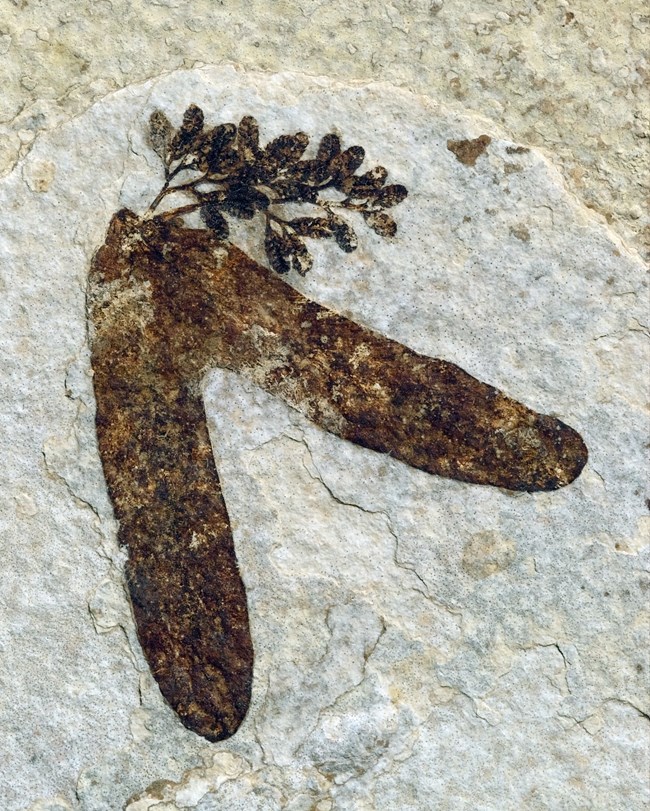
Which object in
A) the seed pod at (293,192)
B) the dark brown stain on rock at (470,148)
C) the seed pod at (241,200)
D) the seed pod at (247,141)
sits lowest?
the seed pod at (241,200)

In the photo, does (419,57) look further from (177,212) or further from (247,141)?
(177,212)

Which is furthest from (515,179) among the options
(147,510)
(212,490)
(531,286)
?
(147,510)

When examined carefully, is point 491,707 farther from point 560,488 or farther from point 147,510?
point 147,510

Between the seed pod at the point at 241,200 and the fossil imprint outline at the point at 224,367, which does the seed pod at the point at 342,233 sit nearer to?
the fossil imprint outline at the point at 224,367

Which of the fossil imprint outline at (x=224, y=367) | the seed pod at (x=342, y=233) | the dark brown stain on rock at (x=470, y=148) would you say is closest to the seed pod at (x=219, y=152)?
the fossil imprint outline at (x=224, y=367)

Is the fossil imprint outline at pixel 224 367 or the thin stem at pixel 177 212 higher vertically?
the thin stem at pixel 177 212

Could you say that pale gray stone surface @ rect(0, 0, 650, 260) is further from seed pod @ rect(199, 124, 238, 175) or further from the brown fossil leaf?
the brown fossil leaf

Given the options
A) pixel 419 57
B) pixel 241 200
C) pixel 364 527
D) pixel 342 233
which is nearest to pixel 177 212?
pixel 241 200

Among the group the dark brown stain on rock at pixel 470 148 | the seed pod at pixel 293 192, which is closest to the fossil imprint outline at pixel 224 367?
the seed pod at pixel 293 192

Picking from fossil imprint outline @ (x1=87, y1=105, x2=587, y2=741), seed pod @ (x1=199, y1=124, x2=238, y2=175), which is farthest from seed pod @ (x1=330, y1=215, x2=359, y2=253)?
seed pod @ (x1=199, y1=124, x2=238, y2=175)
